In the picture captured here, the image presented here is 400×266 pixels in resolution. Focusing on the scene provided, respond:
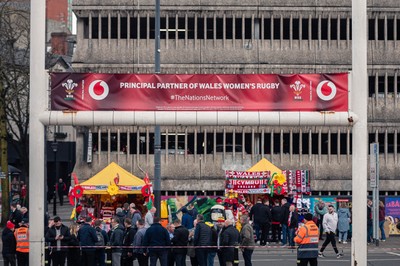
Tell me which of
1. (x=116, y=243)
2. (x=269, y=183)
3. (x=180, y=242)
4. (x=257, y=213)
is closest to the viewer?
(x=116, y=243)

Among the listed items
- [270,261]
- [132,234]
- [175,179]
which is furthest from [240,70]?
[132,234]

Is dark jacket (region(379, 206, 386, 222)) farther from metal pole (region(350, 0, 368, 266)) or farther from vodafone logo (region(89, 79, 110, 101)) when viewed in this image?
vodafone logo (region(89, 79, 110, 101))

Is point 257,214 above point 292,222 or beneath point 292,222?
above

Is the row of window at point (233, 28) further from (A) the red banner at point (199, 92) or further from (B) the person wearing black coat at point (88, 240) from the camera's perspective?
(A) the red banner at point (199, 92)

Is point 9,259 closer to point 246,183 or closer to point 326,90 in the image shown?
point 326,90

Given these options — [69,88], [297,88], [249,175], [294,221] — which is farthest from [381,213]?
[69,88]

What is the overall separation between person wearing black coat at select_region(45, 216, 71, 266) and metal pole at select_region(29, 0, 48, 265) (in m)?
1.52

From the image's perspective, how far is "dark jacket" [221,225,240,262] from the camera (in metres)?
30.2

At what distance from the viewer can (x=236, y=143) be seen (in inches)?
2307

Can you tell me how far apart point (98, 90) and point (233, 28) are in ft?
98.4

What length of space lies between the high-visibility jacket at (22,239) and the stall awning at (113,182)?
45.4 ft

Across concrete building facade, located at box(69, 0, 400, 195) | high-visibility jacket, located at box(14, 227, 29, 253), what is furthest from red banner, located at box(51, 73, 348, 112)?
concrete building facade, located at box(69, 0, 400, 195)

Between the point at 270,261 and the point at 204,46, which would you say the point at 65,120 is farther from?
the point at 204,46

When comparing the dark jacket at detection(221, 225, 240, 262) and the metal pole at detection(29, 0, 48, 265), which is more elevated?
the metal pole at detection(29, 0, 48, 265)
